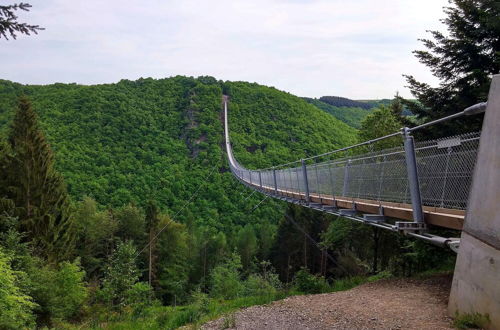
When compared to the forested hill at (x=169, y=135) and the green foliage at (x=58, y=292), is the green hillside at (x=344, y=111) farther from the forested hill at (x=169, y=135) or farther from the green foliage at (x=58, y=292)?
the green foliage at (x=58, y=292)

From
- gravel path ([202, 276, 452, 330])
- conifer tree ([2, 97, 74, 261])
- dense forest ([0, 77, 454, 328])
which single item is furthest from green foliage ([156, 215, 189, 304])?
gravel path ([202, 276, 452, 330])

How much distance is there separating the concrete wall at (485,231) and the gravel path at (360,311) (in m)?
0.63

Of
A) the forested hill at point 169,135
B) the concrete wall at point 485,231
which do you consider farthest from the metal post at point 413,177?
the forested hill at point 169,135

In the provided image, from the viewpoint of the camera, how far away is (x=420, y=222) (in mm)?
4754

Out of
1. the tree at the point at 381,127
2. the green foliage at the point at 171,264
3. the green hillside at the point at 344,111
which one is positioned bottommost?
the green foliage at the point at 171,264

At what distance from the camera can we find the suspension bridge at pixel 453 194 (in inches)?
141

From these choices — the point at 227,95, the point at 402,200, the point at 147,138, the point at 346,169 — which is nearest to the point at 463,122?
the point at 346,169

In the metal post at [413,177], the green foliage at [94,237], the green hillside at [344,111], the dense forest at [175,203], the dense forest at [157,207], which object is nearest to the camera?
the metal post at [413,177]

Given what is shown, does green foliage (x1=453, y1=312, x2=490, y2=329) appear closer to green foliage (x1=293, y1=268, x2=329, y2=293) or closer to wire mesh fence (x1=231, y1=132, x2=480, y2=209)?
wire mesh fence (x1=231, y1=132, x2=480, y2=209)

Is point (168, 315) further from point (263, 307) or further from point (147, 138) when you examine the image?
point (147, 138)

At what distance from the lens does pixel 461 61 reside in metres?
10.0

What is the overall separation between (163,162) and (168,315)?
5374 centimetres

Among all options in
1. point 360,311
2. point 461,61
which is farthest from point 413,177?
point 461,61

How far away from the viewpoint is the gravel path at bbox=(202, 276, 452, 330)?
4881 mm
